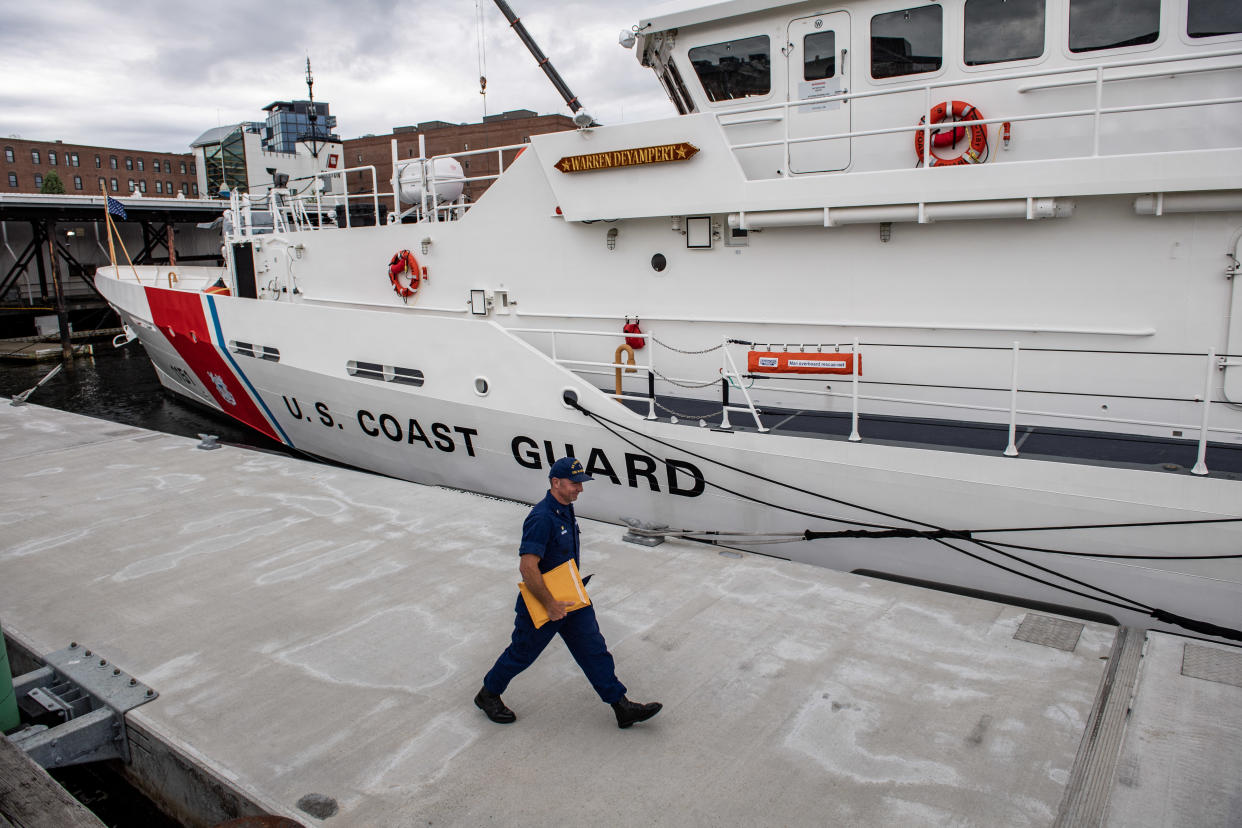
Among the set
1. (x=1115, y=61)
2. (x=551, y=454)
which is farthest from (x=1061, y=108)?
(x=551, y=454)

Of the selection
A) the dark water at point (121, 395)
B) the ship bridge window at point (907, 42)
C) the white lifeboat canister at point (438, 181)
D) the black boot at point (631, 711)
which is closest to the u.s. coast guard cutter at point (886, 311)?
the ship bridge window at point (907, 42)

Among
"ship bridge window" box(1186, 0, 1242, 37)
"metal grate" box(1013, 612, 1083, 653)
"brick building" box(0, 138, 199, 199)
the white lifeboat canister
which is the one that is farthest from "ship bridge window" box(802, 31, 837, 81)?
"brick building" box(0, 138, 199, 199)

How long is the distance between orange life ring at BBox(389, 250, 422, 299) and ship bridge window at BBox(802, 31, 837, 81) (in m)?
4.48

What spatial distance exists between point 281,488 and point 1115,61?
25.0 feet

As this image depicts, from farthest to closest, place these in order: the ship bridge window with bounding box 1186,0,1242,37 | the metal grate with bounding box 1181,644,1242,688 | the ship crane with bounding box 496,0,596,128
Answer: the ship crane with bounding box 496,0,596,128
the ship bridge window with bounding box 1186,0,1242,37
the metal grate with bounding box 1181,644,1242,688

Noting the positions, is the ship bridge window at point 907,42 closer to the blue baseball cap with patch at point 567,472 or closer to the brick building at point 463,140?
the blue baseball cap with patch at point 567,472

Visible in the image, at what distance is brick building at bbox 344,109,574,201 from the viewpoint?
42406 mm

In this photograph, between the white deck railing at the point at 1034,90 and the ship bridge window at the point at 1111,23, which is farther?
the ship bridge window at the point at 1111,23

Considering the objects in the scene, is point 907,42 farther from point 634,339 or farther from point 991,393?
point 634,339

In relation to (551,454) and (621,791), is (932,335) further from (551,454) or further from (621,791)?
(621,791)

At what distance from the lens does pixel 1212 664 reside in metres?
3.98

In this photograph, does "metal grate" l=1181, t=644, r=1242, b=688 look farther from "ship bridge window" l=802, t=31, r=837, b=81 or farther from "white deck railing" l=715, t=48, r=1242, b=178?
"ship bridge window" l=802, t=31, r=837, b=81

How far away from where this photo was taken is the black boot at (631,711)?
3.57 m

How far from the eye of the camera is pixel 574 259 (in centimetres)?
792
